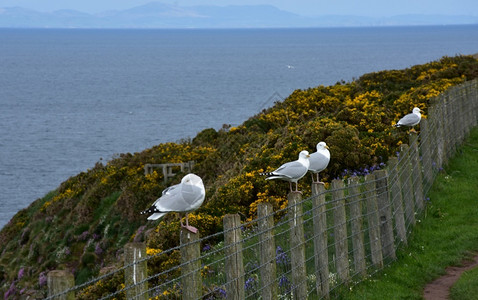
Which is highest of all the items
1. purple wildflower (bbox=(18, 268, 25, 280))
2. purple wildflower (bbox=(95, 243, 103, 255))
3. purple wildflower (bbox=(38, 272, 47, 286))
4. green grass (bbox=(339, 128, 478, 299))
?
green grass (bbox=(339, 128, 478, 299))

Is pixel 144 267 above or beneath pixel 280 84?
above

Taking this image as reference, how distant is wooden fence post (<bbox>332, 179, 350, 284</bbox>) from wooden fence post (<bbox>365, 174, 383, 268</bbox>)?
884 millimetres

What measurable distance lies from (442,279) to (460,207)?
3721 mm

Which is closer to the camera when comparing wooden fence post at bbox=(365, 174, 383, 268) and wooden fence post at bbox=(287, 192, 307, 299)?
wooden fence post at bbox=(287, 192, 307, 299)

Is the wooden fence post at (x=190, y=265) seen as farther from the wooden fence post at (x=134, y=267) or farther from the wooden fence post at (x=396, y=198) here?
the wooden fence post at (x=396, y=198)

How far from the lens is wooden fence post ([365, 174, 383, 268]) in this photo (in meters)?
11.3

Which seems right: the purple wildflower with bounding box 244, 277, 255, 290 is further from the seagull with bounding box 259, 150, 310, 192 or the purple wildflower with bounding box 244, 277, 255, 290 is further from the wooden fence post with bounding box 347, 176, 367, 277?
the seagull with bounding box 259, 150, 310, 192

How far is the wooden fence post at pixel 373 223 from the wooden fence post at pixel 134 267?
5.38 metres

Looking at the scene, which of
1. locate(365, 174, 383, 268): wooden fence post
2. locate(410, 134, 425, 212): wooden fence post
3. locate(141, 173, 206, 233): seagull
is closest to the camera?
locate(141, 173, 206, 233): seagull

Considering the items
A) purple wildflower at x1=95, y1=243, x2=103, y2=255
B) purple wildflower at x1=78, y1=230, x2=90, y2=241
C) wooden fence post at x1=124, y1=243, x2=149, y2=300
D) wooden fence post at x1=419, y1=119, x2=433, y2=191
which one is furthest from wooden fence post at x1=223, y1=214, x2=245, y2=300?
purple wildflower at x1=78, y1=230, x2=90, y2=241

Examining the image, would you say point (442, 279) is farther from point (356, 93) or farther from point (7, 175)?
point (7, 175)

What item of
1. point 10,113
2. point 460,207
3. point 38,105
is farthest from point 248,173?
point 38,105

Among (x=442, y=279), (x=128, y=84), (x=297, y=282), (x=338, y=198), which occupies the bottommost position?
(x=128, y=84)

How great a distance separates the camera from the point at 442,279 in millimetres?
11406
